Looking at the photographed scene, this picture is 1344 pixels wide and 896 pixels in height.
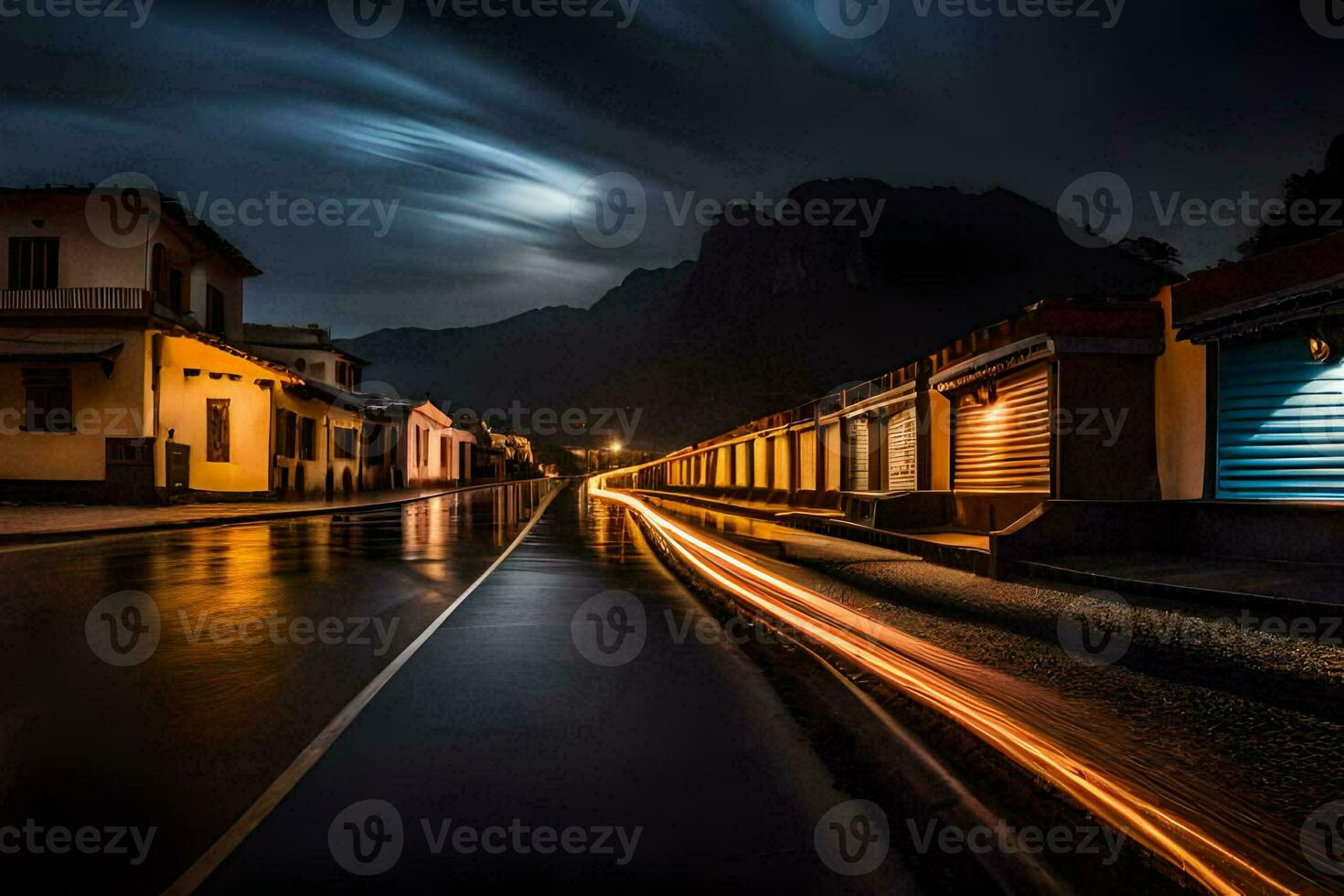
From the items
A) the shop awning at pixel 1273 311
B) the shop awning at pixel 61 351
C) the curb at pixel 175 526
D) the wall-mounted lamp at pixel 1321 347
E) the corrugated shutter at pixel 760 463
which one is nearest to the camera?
the shop awning at pixel 1273 311

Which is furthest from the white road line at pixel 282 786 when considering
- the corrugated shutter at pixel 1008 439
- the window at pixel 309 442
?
the window at pixel 309 442

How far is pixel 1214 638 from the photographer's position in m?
9.02

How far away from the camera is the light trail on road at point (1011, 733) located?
3475 mm

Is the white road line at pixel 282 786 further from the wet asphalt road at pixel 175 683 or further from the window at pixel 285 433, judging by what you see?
the window at pixel 285 433

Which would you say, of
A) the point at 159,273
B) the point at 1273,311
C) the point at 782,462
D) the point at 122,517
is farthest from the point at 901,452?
the point at 159,273

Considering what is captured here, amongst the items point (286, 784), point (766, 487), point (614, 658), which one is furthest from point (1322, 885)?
point (766, 487)

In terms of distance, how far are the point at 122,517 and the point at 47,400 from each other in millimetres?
8793

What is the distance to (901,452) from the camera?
2861 cm

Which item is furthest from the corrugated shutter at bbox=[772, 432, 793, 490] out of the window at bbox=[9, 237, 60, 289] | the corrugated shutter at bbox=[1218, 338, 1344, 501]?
the window at bbox=[9, 237, 60, 289]

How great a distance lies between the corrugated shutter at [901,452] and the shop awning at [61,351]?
1036 inches

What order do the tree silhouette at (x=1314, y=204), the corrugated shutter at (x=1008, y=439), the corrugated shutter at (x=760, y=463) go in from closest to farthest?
the corrugated shutter at (x=1008, y=439)
the corrugated shutter at (x=760, y=463)
the tree silhouette at (x=1314, y=204)

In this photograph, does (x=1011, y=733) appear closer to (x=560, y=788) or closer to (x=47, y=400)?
(x=560, y=788)

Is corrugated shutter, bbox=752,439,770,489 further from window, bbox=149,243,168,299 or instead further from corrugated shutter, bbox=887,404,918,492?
window, bbox=149,243,168,299

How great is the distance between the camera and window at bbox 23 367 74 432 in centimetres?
3052
